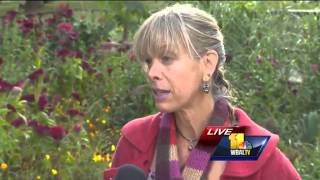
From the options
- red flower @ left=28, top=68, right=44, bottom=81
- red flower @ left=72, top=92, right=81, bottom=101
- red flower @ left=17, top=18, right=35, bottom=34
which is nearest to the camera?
red flower @ left=28, top=68, right=44, bottom=81

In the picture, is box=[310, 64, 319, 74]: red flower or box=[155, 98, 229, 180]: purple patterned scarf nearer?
box=[155, 98, 229, 180]: purple patterned scarf

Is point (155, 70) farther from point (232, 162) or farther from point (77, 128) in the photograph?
point (77, 128)

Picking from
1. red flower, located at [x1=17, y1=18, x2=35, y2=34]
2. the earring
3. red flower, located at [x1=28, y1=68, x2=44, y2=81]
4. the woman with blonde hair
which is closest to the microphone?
the woman with blonde hair

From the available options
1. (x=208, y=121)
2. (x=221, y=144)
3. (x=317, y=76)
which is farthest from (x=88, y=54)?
(x=221, y=144)

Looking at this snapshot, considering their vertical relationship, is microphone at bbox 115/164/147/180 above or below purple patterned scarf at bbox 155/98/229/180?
above

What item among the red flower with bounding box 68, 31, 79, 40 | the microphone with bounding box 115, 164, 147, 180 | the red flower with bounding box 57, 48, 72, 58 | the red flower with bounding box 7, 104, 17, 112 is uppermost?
the microphone with bounding box 115, 164, 147, 180

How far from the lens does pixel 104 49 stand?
656cm

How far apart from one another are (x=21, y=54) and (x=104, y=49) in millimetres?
938

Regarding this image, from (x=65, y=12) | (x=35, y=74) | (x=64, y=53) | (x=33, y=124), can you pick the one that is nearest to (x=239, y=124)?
(x=33, y=124)

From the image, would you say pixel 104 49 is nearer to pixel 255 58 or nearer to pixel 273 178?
pixel 255 58

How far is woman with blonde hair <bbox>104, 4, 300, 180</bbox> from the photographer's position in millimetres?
2426

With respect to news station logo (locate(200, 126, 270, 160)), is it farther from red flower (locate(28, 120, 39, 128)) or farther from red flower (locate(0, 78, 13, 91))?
red flower (locate(0, 78, 13, 91))

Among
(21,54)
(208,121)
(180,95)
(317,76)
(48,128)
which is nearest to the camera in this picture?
(180,95)

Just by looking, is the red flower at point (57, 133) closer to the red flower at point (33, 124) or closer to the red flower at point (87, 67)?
the red flower at point (33, 124)
